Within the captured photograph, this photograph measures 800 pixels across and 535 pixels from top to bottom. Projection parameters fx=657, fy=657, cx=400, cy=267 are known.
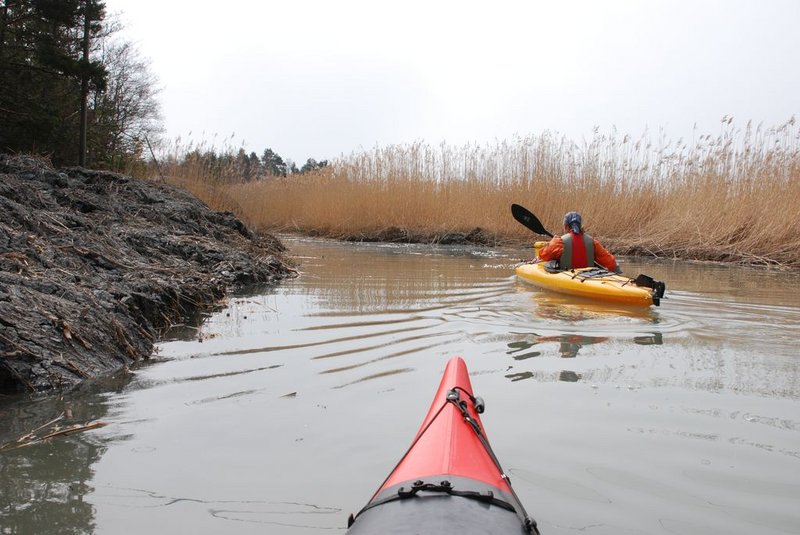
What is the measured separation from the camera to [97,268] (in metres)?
4.72

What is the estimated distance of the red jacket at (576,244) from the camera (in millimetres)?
7102

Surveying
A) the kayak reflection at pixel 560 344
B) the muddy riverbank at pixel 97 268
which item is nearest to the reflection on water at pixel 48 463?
the muddy riverbank at pixel 97 268

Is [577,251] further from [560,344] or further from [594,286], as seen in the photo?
[560,344]

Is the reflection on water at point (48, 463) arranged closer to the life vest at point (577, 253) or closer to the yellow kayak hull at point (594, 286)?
the yellow kayak hull at point (594, 286)

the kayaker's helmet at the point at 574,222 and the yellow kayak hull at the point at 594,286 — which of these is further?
the kayaker's helmet at the point at 574,222

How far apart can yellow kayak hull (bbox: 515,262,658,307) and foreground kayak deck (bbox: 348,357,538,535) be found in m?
4.31

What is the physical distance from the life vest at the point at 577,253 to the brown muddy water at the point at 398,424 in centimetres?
194

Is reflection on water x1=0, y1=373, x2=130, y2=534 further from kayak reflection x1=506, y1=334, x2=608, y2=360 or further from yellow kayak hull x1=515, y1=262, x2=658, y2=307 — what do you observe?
yellow kayak hull x1=515, y1=262, x2=658, y2=307

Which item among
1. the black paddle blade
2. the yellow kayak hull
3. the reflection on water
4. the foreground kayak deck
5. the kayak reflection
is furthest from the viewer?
the black paddle blade

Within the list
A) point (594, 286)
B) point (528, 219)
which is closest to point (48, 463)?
point (594, 286)

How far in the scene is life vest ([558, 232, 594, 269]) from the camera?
7.11m

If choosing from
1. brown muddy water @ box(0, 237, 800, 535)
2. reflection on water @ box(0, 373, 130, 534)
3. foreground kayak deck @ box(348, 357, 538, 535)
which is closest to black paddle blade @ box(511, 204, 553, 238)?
brown muddy water @ box(0, 237, 800, 535)

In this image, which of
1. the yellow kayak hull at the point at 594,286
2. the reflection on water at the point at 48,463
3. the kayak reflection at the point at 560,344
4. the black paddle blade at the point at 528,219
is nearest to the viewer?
the reflection on water at the point at 48,463

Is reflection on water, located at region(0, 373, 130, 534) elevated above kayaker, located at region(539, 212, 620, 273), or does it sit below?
below
